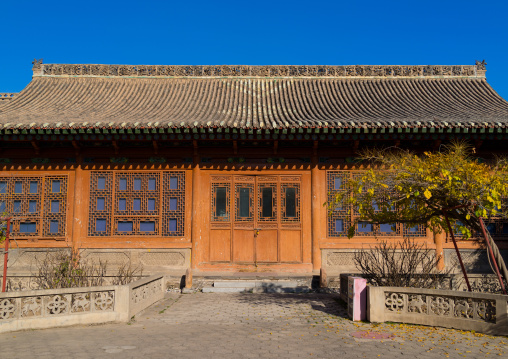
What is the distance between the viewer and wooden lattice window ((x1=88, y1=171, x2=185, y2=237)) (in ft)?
34.4

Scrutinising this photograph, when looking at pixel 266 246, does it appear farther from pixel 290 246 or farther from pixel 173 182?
pixel 173 182

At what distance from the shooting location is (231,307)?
795 cm

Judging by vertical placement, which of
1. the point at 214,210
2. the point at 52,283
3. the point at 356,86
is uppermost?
the point at 356,86

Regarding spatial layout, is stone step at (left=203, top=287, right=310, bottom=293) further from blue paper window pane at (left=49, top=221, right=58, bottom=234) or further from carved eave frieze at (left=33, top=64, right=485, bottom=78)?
carved eave frieze at (left=33, top=64, right=485, bottom=78)

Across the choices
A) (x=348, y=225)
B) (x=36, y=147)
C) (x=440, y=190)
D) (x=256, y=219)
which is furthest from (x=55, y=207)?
(x=440, y=190)

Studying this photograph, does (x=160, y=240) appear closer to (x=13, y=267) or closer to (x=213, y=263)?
(x=213, y=263)

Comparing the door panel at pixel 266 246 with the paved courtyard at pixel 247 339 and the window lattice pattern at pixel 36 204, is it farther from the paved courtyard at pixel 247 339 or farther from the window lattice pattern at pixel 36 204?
the window lattice pattern at pixel 36 204

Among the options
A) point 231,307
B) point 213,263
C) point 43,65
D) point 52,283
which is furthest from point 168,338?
point 43,65

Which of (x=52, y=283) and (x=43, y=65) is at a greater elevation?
(x=43, y=65)

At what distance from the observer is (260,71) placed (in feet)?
46.7

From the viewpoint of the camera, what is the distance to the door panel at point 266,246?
10.5 metres

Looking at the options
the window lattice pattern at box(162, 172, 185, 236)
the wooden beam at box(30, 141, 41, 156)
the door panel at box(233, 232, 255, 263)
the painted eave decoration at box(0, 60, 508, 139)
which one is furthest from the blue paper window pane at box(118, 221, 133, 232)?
the wooden beam at box(30, 141, 41, 156)

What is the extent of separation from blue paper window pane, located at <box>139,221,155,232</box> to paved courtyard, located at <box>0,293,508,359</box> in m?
3.19

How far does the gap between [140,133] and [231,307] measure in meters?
4.43
